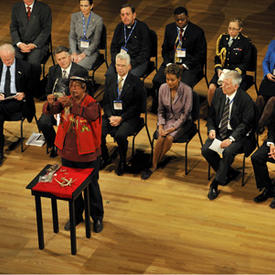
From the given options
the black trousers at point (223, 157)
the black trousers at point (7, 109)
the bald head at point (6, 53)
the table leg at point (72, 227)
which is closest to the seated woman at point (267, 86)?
the black trousers at point (223, 157)

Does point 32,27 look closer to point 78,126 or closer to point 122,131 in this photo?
point 122,131

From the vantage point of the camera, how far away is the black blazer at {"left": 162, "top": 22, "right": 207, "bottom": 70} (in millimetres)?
7293

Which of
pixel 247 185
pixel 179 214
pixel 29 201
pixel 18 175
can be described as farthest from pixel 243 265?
pixel 18 175

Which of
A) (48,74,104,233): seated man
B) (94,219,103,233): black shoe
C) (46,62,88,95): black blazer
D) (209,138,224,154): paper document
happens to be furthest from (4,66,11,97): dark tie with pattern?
(209,138,224,154): paper document

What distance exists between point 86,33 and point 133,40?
66 centimetres

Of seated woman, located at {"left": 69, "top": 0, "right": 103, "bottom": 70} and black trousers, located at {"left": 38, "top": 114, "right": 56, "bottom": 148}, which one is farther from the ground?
seated woman, located at {"left": 69, "top": 0, "right": 103, "bottom": 70}

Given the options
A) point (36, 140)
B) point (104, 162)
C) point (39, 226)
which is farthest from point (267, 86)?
point (39, 226)

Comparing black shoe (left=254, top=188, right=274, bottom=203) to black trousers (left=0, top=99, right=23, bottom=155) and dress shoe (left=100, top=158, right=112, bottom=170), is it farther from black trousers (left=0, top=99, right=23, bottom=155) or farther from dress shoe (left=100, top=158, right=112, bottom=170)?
black trousers (left=0, top=99, right=23, bottom=155)

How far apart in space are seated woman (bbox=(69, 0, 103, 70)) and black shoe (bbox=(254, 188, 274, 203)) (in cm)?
284

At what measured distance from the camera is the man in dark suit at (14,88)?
6820mm

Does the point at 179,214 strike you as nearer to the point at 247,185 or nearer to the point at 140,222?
the point at 140,222

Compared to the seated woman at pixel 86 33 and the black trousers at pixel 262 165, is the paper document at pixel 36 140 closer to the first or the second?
the seated woman at pixel 86 33

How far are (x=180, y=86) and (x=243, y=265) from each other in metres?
2.08

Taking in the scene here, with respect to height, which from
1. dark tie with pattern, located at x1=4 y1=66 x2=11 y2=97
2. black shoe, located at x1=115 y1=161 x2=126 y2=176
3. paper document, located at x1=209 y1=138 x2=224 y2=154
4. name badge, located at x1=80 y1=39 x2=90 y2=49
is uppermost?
name badge, located at x1=80 y1=39 x2=90 y2=49
